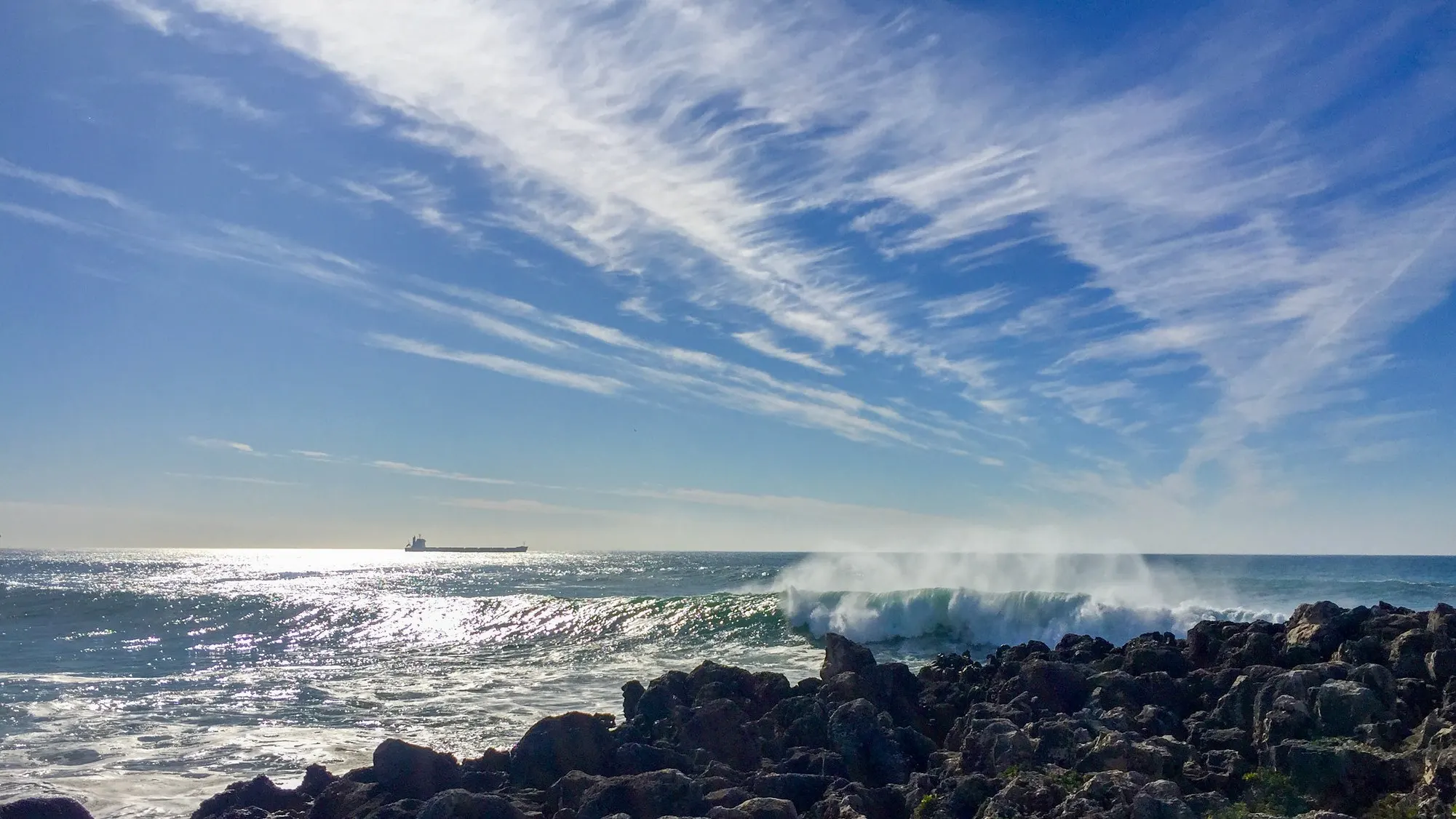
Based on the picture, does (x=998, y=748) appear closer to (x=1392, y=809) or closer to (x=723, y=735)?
(x=1392, y=809)

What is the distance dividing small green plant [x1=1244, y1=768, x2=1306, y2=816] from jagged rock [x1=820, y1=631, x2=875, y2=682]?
20.8 ft

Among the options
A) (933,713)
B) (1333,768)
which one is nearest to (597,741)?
(933,713)

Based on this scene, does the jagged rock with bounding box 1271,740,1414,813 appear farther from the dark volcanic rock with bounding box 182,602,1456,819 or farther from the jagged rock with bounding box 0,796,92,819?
the jagged rock with bounding box 0,796,92,819

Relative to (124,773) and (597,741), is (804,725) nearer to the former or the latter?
(597,741)

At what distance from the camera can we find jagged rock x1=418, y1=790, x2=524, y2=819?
9.09 m

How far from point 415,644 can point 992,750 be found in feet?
85.4

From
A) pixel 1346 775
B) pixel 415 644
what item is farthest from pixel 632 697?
pixel 415 644

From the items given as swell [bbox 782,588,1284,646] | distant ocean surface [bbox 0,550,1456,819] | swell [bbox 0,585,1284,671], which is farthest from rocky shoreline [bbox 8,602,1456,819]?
swell [bbox 0,585,1284,671]

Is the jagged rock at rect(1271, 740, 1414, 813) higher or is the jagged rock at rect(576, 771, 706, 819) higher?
the jagged rock at rect(1271, 740, 1414, 813)

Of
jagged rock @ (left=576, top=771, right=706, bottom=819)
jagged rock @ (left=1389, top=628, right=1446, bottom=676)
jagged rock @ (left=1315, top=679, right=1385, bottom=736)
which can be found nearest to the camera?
jagged rock @ (left=576, top=771, right=706, bottom=819)

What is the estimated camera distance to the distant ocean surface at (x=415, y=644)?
611 inches

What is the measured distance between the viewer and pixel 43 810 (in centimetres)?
950

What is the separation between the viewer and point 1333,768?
866 centimetres

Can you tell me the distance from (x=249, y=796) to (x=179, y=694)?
12458 millimetres
